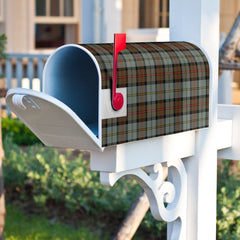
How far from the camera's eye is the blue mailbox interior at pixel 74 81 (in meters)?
1.75

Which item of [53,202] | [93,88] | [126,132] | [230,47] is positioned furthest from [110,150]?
[53,202]

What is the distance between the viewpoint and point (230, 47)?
3.93 meters

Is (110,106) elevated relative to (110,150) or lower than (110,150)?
elevated

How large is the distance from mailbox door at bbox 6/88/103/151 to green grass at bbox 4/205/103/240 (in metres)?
2.92

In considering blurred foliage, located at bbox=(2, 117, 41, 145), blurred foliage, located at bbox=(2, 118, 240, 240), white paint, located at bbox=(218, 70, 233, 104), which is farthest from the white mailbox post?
blurred foliage, located at bbox=(2, 117, 41, 145)

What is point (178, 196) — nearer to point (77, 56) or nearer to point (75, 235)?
point (77, 56)

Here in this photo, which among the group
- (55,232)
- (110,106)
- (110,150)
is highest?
(110,106)

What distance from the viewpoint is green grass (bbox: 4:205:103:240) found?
455cm

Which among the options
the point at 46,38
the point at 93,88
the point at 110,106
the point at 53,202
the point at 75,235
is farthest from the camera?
the point at 46,38

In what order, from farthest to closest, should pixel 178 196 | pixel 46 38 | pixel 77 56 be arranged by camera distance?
pixel 46 38, pixel 178 196, pixel 77 56

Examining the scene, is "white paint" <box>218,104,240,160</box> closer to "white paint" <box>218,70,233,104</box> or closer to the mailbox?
the mailbox

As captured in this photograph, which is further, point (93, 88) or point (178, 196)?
point (178, 196)

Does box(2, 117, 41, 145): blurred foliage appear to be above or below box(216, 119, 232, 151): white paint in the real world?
below

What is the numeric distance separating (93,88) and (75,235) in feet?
9.30
